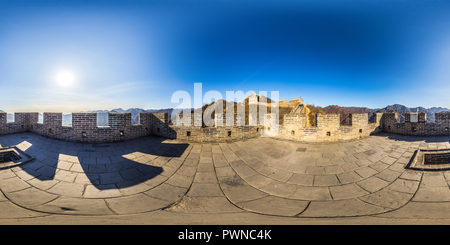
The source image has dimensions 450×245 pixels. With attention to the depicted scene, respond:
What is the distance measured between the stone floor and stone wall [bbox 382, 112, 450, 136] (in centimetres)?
168

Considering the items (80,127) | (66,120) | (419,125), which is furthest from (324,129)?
(66,120)

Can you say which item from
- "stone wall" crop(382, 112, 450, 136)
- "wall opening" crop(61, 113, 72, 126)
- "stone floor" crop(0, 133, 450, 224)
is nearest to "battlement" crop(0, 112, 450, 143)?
"stone wall" crop(382, 112, 450, 136)

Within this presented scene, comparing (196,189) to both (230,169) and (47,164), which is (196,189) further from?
(47,164)

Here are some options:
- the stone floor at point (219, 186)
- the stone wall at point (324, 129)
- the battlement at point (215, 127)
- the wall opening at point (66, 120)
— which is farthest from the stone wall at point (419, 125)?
the wall opening at point (66, 120)

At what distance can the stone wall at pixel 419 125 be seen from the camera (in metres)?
6.50

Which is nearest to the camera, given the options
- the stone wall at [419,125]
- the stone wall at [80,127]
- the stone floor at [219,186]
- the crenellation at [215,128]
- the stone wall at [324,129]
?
the stone floor at [219,186]

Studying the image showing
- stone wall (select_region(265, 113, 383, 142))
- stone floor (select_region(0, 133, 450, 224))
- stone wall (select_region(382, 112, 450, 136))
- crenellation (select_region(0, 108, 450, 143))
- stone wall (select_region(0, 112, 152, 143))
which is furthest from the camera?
stone wall (select_region(265, 113, 383, 142))

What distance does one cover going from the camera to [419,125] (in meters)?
6.99

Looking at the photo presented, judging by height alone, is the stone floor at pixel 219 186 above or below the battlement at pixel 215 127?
below

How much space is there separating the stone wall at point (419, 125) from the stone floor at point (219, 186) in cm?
168

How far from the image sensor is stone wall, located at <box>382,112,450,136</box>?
6.50 metres

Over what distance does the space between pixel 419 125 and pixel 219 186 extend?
1054 cm

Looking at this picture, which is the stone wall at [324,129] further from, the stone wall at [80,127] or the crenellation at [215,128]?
the stone wall at [80,127]

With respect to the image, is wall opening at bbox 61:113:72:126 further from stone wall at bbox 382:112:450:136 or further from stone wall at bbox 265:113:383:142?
stone wall at bbox 382:112:450:136
